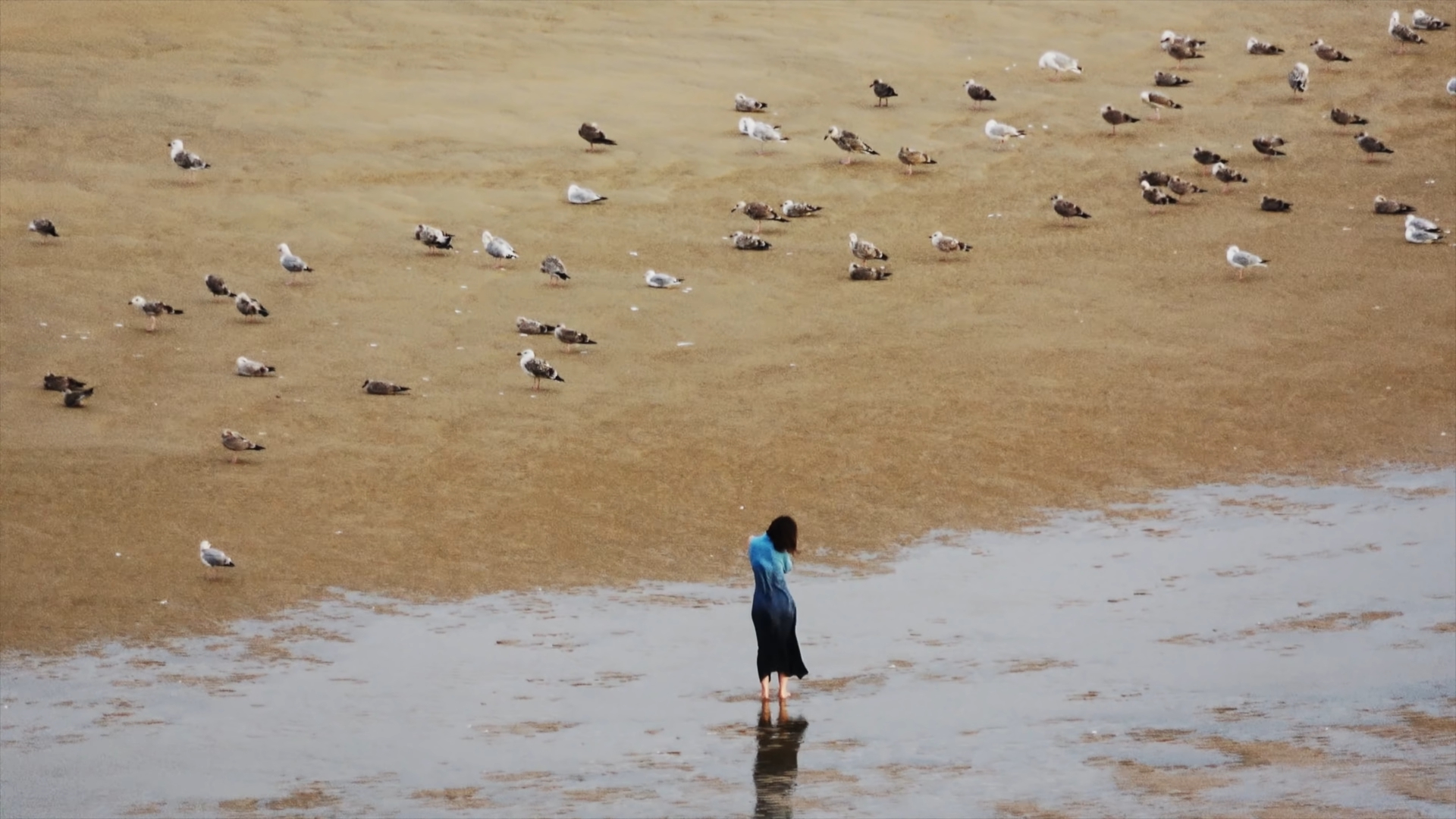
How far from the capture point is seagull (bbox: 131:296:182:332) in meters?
22.2

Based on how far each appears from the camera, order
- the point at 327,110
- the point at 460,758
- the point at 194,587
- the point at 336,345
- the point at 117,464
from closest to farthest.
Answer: the point at 460,758 → the point at 194,587 → the point at 117,464 → the point at 336,345 → the point at 327,110

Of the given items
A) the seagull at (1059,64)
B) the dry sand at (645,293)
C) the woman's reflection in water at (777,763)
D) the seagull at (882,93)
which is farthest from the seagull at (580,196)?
the woman's reflection in water at (777,763)

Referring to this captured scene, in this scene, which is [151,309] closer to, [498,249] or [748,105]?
[498,249]

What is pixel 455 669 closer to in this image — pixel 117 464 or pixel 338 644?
pixel 338 644

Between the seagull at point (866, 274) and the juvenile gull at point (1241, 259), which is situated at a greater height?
the juvenile gull at point (1241, 259)

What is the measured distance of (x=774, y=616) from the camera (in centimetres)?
1395

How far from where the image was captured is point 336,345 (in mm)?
22141

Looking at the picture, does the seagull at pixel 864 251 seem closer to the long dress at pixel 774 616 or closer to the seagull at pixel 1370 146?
the seagull at pixel 1370 146

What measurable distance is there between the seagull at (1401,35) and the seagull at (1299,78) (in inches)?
126

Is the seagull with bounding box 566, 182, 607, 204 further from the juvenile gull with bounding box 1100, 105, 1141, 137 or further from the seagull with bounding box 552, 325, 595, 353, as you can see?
the juvenile gull with bounding box 1100, 105, 1141, 137

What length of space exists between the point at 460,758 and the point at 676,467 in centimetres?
638

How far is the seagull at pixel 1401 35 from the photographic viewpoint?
34.1 meters

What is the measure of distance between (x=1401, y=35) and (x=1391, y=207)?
861 centimetres

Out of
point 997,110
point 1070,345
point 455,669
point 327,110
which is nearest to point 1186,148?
point 997,110
